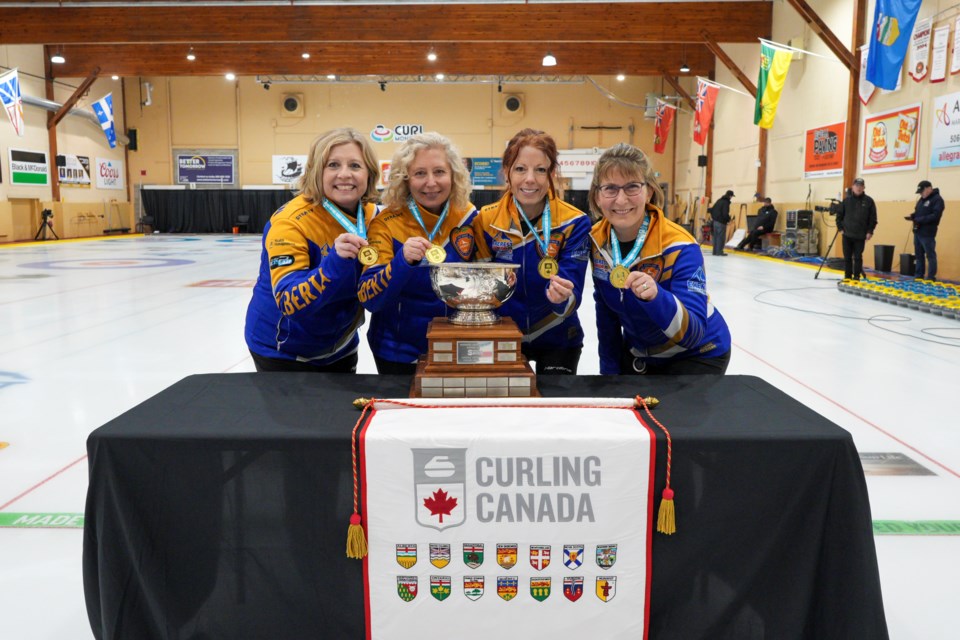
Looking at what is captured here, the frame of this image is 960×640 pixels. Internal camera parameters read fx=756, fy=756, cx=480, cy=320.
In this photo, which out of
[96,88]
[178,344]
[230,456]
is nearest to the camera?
[230,456]

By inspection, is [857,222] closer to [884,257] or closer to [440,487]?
[884,257]

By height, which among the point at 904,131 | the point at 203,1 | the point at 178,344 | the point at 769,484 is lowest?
the point at 178,344

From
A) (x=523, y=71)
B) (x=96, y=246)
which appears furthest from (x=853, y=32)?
(x=96, y=246)

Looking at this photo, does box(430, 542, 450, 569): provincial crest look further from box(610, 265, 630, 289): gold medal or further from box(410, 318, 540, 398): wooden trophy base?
box(610, 265, 630, 289): gold medal

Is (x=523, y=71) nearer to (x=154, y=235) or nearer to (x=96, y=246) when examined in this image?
(x=96, y=246)

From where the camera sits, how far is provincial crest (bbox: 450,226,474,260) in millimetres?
2469

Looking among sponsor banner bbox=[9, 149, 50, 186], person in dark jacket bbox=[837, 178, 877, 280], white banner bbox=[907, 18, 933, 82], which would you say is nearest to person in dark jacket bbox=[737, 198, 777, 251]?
white banner bbox=[907, 18, 933, 82]

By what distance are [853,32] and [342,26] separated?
1028 centimetres

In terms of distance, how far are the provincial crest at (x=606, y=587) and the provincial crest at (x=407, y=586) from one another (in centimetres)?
40

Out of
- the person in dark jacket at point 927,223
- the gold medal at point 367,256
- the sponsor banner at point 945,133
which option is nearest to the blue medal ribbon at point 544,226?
the gold medal at point 367,256

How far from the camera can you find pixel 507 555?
163 centimetres

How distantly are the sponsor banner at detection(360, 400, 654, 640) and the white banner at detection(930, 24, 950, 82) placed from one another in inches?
471

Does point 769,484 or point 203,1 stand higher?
point 203,1

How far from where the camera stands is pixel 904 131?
12.2 metres
